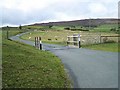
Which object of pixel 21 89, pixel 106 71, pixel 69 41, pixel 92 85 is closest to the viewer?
pixel 21 89

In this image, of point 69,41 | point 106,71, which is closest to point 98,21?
point 69,41

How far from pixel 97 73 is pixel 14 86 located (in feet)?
14.7

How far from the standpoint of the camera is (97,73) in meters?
13.7

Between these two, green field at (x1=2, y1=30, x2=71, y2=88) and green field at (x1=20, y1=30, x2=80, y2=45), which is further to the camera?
green field at (x1=20, y1=30, x2=80, y2=45)

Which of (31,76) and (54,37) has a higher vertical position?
(54,37)

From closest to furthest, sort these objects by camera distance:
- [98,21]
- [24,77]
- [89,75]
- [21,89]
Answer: [21,89] → [24,77] → [89,75] → [98,21]

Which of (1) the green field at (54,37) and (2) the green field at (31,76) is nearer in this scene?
(2) the green field at (31,76)

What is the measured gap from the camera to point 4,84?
423 inches

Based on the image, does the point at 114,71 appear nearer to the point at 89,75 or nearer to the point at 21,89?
the point at 89,75

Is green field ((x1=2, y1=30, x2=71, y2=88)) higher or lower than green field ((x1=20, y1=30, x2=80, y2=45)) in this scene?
lower

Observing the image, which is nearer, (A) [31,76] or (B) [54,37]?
(A) [31,76]

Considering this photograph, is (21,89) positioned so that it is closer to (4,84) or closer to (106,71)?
(4,84)

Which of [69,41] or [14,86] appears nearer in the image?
[14,86]

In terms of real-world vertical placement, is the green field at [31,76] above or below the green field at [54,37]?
below
